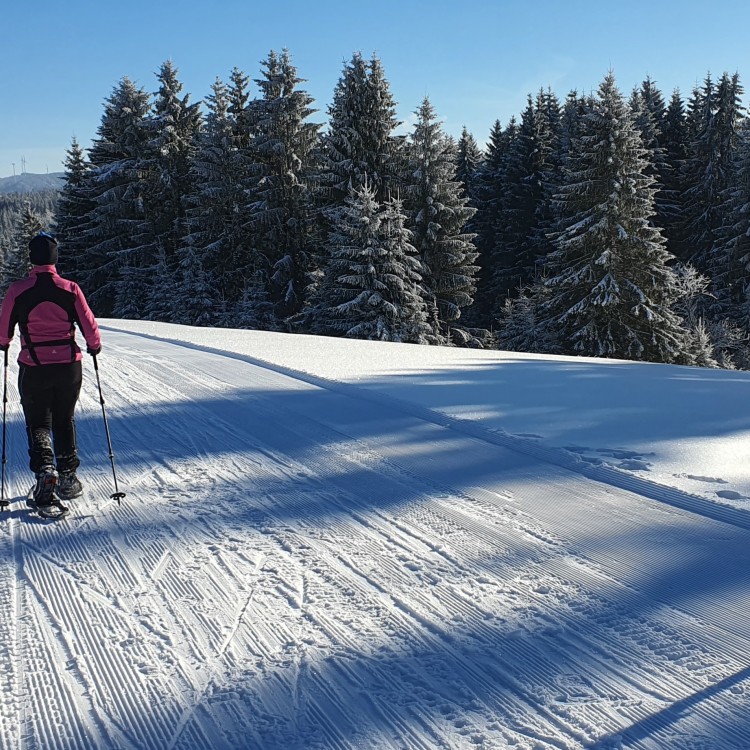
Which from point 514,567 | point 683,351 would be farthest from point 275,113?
point 514,567

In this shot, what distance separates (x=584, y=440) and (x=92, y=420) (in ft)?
16.1

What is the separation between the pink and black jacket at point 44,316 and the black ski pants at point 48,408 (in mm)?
77

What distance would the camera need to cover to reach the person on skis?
14.4ft

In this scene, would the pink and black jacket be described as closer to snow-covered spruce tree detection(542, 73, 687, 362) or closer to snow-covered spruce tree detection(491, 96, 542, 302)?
snow-covered spruce tree detection(542, 73, 687, 362)

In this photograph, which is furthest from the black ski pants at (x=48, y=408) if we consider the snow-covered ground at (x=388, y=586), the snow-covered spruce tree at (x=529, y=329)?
the snow-covered spruce tree at (x=529, y=329)

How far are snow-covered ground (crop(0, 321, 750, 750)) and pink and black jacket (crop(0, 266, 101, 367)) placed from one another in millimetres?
1088

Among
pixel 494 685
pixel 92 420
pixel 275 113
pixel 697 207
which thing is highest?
pixel 275 113

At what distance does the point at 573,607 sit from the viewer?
3207 mm

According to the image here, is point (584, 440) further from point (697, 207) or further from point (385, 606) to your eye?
point (697, 207)

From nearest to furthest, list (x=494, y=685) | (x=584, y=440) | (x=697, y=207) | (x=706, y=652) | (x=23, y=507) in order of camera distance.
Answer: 1. (x=494, y=685)
2. (x=706, y=652)
3. (x=23, y=507)
4. (x=584, y=440)
5. (x=697, y=207)

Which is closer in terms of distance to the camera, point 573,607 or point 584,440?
point 573,607

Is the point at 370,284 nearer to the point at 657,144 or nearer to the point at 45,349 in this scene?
the point at 45,349

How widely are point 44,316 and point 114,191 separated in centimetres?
3603

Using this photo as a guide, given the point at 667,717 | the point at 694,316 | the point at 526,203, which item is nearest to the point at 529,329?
the point at 694,316
